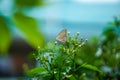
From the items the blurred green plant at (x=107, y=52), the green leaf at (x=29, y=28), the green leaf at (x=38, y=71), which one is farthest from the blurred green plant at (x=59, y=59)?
the green leaf at (x=29, y=28)

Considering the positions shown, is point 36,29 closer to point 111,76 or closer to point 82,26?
point 111,76

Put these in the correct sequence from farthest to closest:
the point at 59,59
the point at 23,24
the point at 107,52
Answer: the point at 23,24 < the point at 107,52 < the point at 59,59

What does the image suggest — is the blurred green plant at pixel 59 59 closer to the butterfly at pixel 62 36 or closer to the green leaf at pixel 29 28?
the butterfly at pixel 62 36

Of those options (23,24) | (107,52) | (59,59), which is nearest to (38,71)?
(59,59)

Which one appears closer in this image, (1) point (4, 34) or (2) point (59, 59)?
(2) point (59, 59)

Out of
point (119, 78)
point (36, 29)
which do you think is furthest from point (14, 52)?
point (119, 78)

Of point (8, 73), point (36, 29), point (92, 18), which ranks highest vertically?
point (36, 29)

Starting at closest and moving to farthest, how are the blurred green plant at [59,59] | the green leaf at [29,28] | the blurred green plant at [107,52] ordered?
the blurred green plant at [59,59]
the blurred green plant at [107,52]
the green leaf at [29,28]

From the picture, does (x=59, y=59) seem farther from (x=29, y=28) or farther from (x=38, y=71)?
(x=29, y=28)
